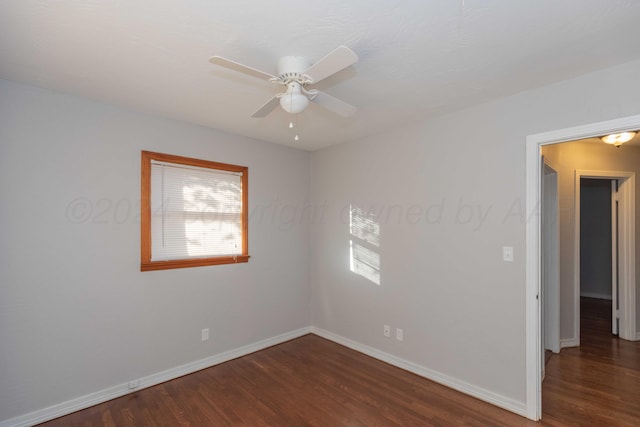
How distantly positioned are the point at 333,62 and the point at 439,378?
2932 mm

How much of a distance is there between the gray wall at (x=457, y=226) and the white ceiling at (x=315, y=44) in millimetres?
236

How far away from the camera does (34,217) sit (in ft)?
7.82

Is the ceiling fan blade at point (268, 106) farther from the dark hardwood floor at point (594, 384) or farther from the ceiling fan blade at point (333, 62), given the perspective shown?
the dark hardwood floor at point (594, 384)

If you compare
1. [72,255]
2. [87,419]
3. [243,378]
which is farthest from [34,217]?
[243,378]

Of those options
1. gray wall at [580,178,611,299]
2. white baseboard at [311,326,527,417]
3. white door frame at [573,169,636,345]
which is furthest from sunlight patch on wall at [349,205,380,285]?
gray wall at [580,178,611,299]

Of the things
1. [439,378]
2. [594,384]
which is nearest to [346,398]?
[439,378]

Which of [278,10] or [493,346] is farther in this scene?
[493,346]

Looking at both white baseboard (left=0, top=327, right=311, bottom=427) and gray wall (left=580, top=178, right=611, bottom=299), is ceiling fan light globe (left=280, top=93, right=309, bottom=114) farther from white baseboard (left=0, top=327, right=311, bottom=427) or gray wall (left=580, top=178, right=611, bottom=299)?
gray wall (left=580, top=178, right=611, bottom=299)

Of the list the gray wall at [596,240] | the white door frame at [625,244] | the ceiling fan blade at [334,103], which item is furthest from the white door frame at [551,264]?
the gray wall at [596,240]

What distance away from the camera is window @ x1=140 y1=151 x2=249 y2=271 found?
9.73 feet

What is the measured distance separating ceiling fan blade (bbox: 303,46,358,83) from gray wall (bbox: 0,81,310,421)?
202 centimetres

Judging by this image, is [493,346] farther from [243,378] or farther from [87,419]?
[87,419]

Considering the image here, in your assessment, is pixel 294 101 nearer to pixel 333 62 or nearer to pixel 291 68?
pixel 291 68

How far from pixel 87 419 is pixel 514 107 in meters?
4.19
